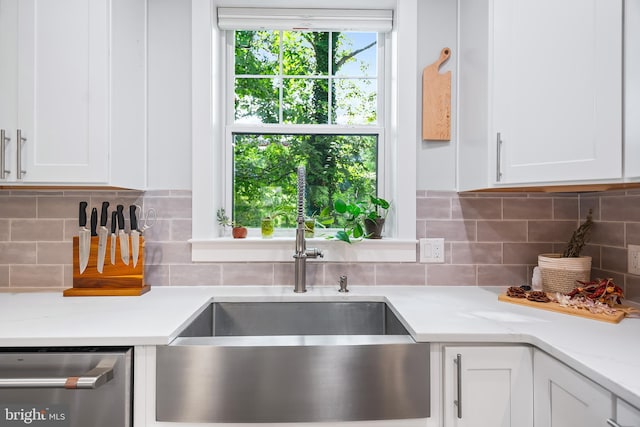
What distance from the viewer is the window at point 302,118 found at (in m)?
1.90

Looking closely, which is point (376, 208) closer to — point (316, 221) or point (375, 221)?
point (375, 221)

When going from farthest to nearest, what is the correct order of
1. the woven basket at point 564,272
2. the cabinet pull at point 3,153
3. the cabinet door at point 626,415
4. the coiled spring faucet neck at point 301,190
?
the coiled spring faucet neck at point 301,190, the woven basket at point 564,272, the cabinet pull at point 3,153, the cabinet door at point 626,415

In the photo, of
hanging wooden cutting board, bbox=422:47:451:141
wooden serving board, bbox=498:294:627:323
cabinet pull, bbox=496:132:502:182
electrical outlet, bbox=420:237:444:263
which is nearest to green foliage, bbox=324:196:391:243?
electrical outlet, bbox=420:237:444:263

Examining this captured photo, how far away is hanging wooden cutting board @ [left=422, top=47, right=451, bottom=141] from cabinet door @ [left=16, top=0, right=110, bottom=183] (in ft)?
4.53

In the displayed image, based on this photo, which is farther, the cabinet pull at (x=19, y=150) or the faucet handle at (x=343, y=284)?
the faucet handle at (x=343, y=284)

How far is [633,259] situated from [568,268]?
9.4 inches

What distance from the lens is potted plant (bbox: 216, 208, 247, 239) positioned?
1.79 metres

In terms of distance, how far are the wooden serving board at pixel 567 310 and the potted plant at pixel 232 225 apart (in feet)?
3.90

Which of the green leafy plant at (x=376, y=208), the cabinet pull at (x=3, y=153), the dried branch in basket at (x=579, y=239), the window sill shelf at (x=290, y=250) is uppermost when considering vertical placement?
the cabinet pull at (x=3, y=153)

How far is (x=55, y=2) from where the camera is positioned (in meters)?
1.40

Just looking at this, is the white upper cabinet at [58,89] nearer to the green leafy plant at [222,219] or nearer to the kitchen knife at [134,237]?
the kitchen knife at [134,237]

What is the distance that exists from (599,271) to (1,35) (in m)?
2.65

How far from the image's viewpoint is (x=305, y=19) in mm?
1816

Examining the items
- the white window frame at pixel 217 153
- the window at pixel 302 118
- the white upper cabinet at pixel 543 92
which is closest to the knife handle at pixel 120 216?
the white window frame at pixel 217 153
